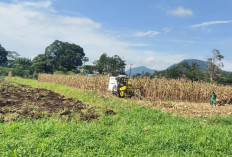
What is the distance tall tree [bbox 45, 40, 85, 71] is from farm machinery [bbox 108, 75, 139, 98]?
46.2 metres

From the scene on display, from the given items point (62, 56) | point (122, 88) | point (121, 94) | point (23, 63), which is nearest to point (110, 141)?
point (122, 88)

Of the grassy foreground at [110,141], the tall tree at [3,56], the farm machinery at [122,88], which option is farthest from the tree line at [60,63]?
the grassy foreground at [110,141]

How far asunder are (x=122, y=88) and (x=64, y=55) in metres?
53.0

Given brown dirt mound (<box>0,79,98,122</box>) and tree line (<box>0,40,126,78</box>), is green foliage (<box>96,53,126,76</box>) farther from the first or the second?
brown dirt mound (<box>0,79,98,122</box>)

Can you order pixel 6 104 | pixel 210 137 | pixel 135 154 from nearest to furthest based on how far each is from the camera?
pixel 135 154 < pixel 210 137 < pixel 6 104

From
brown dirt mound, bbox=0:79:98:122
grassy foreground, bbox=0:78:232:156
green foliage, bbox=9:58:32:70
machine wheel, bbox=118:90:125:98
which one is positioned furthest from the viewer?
green foliage, bbox=9:58:32:70

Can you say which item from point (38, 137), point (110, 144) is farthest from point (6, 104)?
point (110, 144)

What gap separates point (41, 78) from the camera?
36188 mm

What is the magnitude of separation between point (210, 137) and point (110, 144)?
9.54 ft

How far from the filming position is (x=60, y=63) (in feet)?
199

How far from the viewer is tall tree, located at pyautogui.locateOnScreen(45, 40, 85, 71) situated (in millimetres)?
60822

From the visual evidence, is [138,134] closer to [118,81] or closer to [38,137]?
[38,137]

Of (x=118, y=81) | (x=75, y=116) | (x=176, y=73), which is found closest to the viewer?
(x=75, y=116)

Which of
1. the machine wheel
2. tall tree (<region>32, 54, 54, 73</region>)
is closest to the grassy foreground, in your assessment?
the machine wheel
